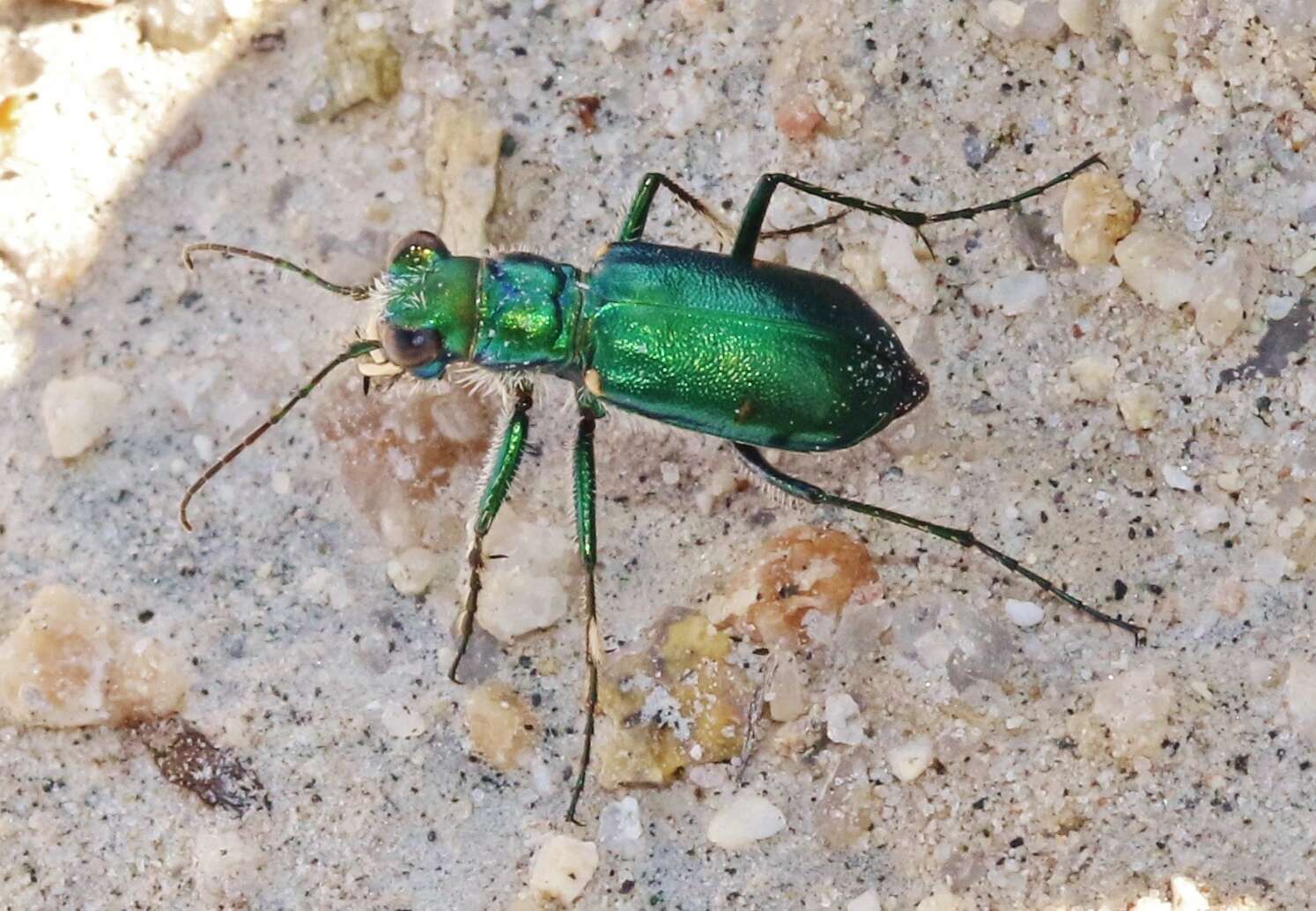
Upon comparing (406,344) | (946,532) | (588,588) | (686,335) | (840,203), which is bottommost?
(588,588)

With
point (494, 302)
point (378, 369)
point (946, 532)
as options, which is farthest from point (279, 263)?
point (946, 532)

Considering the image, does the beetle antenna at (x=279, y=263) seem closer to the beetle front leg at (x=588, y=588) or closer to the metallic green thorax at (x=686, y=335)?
the metallic green thorax at (x=686, y=335)

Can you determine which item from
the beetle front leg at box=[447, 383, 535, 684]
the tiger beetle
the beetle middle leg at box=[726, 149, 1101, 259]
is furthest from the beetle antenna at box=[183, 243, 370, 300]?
the beetle middle leg at box=[726, 149, 1101, 259]

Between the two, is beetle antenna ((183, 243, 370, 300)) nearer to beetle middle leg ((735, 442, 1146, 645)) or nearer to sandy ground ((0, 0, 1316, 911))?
sandy ground ((0, 0, 1316, 911))

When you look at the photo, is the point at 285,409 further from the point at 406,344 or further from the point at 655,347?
the point at 655,347

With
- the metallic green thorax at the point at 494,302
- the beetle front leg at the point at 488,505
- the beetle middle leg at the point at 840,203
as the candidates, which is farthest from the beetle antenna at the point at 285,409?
Answer: the beetle middle leg at the point at 840,203

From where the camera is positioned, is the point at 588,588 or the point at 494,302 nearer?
the point at 588,588
